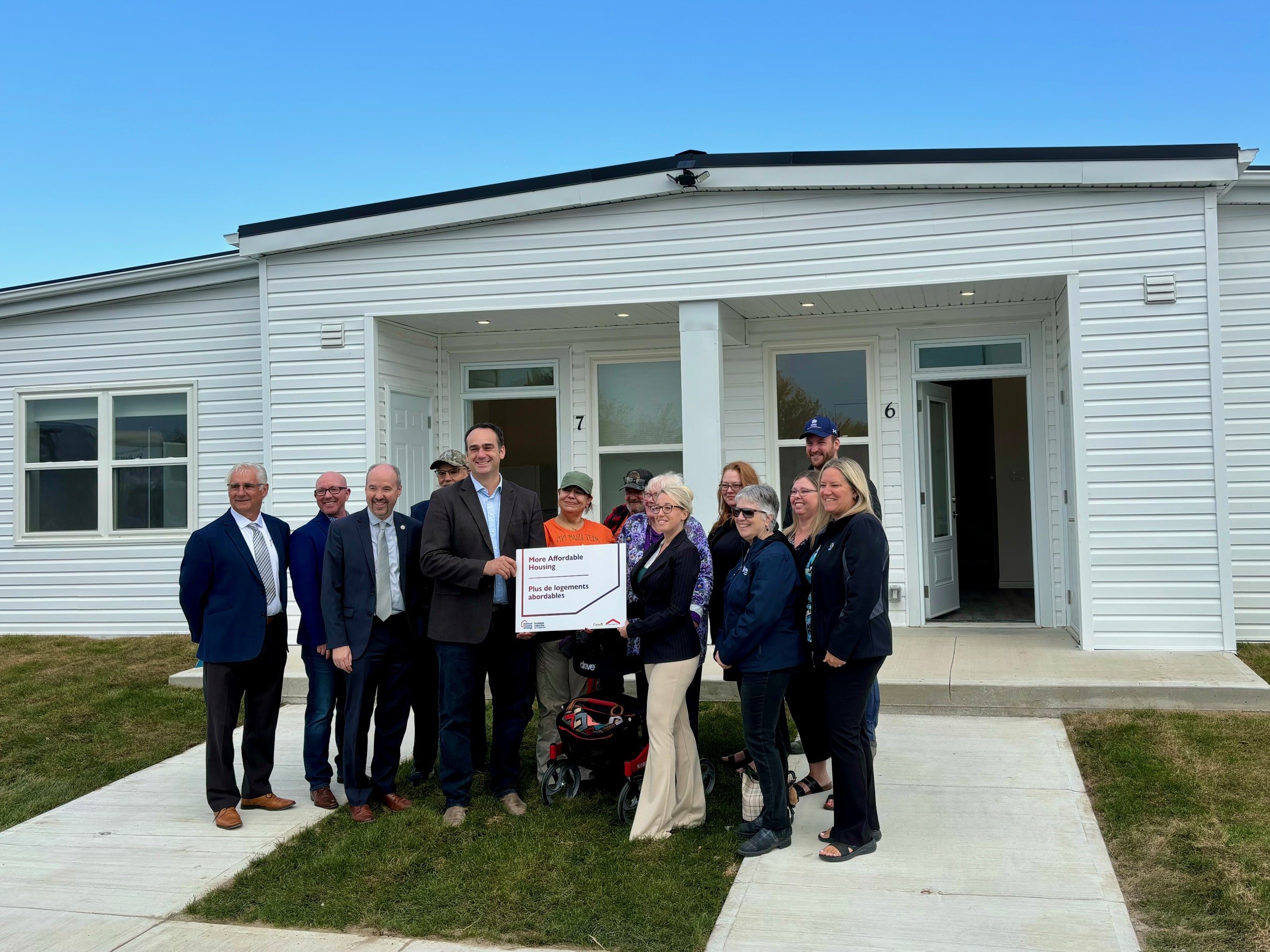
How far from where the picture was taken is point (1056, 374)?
873 cm

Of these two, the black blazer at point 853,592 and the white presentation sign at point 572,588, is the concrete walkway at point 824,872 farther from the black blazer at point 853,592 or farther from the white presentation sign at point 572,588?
the white presentation sign at point 572,588

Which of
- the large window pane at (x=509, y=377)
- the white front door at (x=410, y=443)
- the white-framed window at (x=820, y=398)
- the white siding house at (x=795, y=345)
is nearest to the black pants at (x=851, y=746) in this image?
the white siding house at (x=795, y=345)

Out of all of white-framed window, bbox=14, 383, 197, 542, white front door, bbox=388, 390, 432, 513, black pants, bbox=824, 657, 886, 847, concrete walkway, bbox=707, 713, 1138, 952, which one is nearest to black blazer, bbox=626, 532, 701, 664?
black pants, bbox=824, 657, 886, 847

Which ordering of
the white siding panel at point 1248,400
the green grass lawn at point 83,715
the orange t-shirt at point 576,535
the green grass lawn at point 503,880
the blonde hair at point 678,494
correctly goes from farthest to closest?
Result: the white siding panel at point 1248,400
the green grass lawn at point 83,715
the orange t-shirt at point 576,535
the blonde hair at point 678,494
the green grass lawn at point 503,880

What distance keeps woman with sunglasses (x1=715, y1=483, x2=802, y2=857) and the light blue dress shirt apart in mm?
1177

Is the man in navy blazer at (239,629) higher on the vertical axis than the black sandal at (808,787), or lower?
higher

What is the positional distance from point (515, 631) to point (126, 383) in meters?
7.25

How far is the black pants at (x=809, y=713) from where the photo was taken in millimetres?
4949

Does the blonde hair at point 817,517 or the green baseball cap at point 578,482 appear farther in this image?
the green baseball cap at point 578,482

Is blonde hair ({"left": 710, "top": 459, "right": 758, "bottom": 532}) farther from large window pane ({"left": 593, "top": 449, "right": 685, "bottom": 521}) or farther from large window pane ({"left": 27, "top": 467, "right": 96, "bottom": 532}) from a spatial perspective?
large window pane ({"left": 27, "top": 467, "right": 96, "bottom": 532})

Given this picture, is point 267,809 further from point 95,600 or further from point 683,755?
point 95,600

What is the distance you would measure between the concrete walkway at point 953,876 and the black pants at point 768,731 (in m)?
0.19

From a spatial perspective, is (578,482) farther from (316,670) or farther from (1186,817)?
(1186,817)

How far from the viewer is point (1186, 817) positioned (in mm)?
4688
